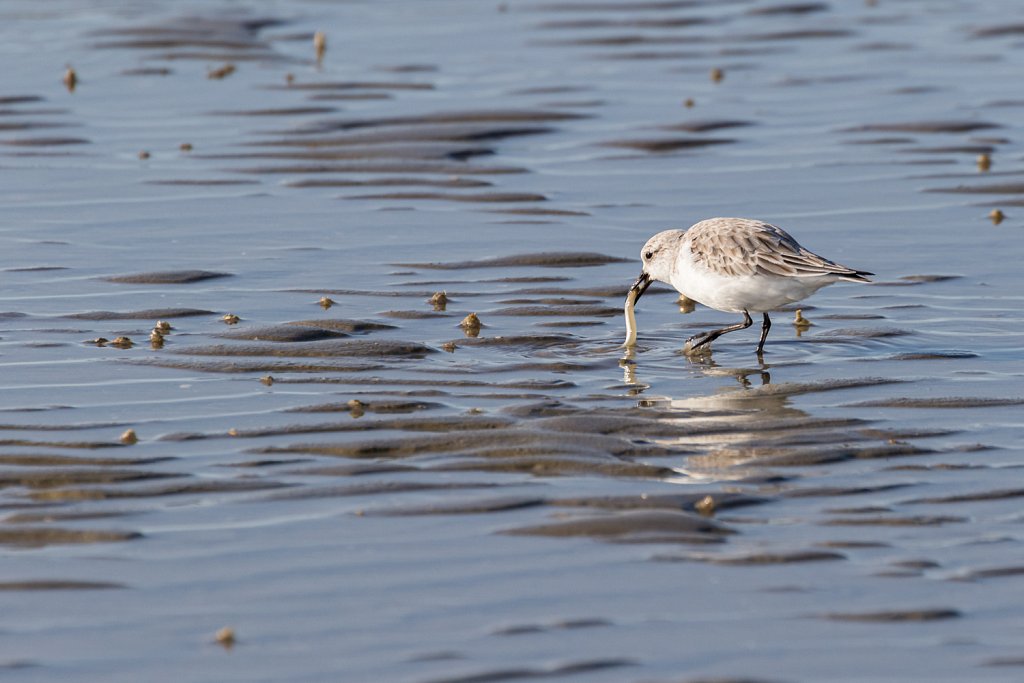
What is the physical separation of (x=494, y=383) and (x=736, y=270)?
1567 millimetres

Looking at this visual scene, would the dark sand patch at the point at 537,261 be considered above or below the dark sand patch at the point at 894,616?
above

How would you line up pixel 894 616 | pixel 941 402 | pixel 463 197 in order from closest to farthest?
1. pixel 894 616
2. pixel 941 402
3. pixel 463 197

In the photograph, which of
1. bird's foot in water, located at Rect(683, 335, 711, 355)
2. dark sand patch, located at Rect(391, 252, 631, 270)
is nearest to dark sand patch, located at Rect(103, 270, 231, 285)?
dark sand patch, located at Rect(391, 252, 631, 270)

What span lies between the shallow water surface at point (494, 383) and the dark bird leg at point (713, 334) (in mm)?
132

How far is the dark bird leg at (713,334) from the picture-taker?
30.4 feet

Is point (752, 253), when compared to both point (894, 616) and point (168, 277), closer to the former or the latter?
point (168, 277)

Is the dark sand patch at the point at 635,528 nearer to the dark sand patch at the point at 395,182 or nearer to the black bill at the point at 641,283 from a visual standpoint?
the black bill at the point at 641,283

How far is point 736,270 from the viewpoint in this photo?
29.6ft

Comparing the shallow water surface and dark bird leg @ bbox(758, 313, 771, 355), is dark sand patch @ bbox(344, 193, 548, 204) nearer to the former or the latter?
the shallow water surface

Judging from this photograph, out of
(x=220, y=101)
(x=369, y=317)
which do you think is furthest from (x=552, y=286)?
(x=220, y=101)

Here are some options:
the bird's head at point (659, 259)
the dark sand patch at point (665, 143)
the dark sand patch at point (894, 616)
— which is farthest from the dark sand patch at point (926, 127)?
the dark sand patch at point (894, 616)

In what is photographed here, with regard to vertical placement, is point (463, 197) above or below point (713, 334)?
above

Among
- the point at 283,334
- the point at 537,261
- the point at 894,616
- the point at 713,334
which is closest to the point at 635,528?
the point at 894,616

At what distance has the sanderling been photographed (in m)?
8.91
